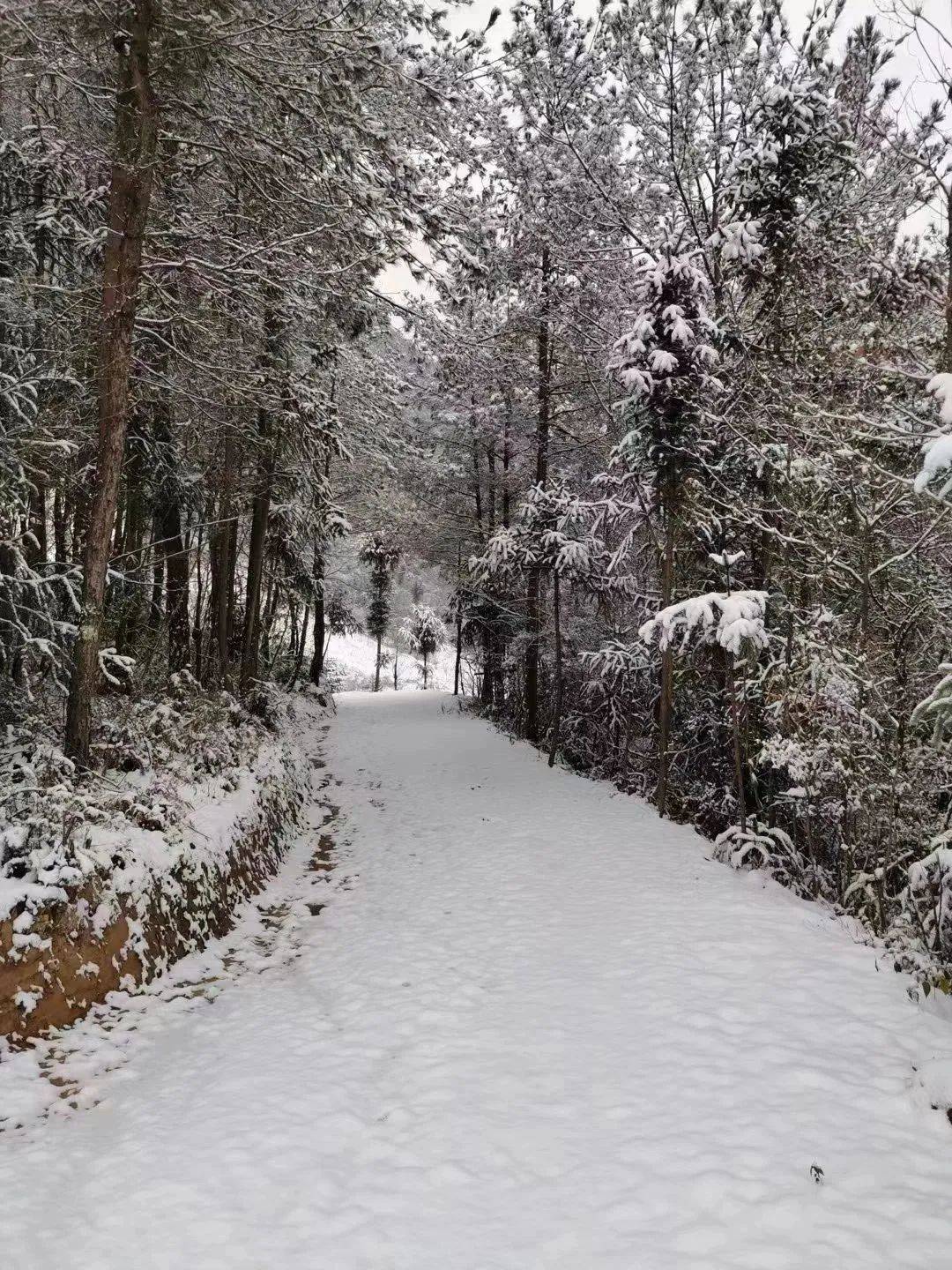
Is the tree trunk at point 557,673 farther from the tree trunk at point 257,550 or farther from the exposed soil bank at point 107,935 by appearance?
the exposed soil bank at point 107,935

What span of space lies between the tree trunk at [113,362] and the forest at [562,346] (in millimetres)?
29

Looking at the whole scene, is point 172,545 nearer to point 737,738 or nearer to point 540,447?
point 540,447

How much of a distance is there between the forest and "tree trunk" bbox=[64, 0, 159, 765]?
1.2 inches

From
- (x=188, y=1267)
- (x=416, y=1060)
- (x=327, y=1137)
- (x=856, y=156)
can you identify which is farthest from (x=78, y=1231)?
(x=856, y=156)

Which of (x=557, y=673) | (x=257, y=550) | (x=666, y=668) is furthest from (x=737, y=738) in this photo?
(x=257, y=550)

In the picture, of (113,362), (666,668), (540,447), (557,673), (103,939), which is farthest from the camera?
(540,447)

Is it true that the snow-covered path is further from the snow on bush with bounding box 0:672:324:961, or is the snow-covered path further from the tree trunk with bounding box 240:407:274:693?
the tree trunk with bounding box 240:407:274:693

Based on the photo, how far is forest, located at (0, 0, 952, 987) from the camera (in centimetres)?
604

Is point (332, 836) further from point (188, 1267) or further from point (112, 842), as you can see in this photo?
point (188, 1267)

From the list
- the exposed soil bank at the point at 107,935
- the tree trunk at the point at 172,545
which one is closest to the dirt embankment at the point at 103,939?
the exposed soil bank at the point at 107,935

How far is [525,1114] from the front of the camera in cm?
383

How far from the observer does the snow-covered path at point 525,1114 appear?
298 centimetres

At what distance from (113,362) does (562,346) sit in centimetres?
1121

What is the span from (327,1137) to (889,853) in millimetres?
5221
